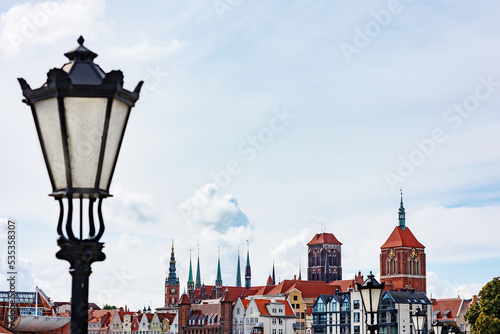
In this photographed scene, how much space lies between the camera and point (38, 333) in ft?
238

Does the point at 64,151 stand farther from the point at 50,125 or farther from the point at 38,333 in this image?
the point at 38,333

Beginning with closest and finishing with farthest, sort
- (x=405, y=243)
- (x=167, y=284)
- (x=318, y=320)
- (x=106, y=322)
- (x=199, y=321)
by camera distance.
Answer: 1. (x=318, y=320)
2. (x=199, y=321)
3. (x=106, y=322)
4. (x=405, y=243)
5. (x=167, y=284)

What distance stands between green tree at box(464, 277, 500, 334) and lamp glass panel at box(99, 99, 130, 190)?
171ft

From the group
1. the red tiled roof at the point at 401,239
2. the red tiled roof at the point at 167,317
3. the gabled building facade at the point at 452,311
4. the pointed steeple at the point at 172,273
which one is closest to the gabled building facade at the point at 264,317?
the red tiled roof at the point at 167,317

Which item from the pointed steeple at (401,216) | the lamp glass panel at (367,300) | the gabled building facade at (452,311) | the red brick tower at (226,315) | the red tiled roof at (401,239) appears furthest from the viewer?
the pointed steeple at (401,216)

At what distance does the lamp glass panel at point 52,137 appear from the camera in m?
4.23

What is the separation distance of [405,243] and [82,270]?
407 ft

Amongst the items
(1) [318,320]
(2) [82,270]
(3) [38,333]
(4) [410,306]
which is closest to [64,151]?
(2) [82,270]

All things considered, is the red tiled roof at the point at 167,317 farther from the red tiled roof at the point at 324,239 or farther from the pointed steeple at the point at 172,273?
the red tiled roof at the point at 324,239

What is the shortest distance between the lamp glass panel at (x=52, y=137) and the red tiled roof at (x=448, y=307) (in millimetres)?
92450

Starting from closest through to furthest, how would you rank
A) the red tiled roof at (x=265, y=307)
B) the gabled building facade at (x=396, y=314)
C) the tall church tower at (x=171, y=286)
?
1. the gabled building facade at (x=396, y=314)
2. the red tiled roof at (x=265, y=307)
3. the tall church tower at (x=171, y=286)

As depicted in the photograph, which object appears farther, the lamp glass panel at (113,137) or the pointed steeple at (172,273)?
the pointed steeple at (172,273)

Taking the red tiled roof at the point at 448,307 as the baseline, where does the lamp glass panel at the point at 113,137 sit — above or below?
below

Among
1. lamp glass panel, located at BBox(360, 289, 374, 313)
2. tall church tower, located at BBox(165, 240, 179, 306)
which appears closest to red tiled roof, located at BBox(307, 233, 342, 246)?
tall church tower, located at BBox(165, 240, 179, 306)
